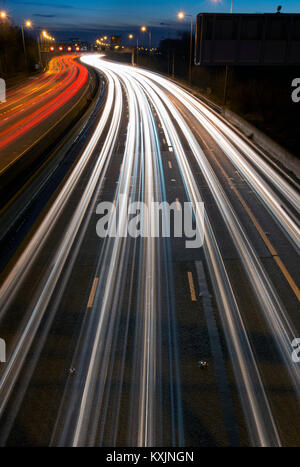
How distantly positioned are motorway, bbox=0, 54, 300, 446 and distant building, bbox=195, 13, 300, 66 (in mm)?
13842

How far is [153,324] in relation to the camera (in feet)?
36.9

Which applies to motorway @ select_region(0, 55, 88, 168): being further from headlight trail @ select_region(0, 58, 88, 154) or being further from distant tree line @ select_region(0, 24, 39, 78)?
distant tree line @ select_region(0, 24, 39, 78)

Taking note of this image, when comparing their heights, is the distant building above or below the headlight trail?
below

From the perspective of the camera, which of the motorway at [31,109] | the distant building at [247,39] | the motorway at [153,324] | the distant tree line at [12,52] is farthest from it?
the distant tree line at [12,52]

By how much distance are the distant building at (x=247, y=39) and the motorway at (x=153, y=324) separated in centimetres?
1384

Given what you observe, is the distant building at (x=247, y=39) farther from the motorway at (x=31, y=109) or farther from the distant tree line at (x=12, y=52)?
the distant tree line at (x=12, y=52)

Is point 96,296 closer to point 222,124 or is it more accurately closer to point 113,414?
point 113,414

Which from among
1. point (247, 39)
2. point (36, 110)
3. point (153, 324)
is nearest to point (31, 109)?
→ point (36, 110)

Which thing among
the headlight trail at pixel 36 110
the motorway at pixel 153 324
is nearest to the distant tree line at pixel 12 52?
the headlight trail at pixel 36 110

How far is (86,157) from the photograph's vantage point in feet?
92.9

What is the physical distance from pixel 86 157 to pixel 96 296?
703 inches

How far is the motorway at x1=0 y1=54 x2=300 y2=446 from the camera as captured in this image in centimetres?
830

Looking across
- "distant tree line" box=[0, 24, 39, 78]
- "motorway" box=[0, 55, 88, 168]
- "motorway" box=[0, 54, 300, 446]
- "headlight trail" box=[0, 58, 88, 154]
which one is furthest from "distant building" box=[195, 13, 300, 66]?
"distant tree line" box=[0, 24, 39, 78]

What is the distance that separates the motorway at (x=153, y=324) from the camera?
327 inches
